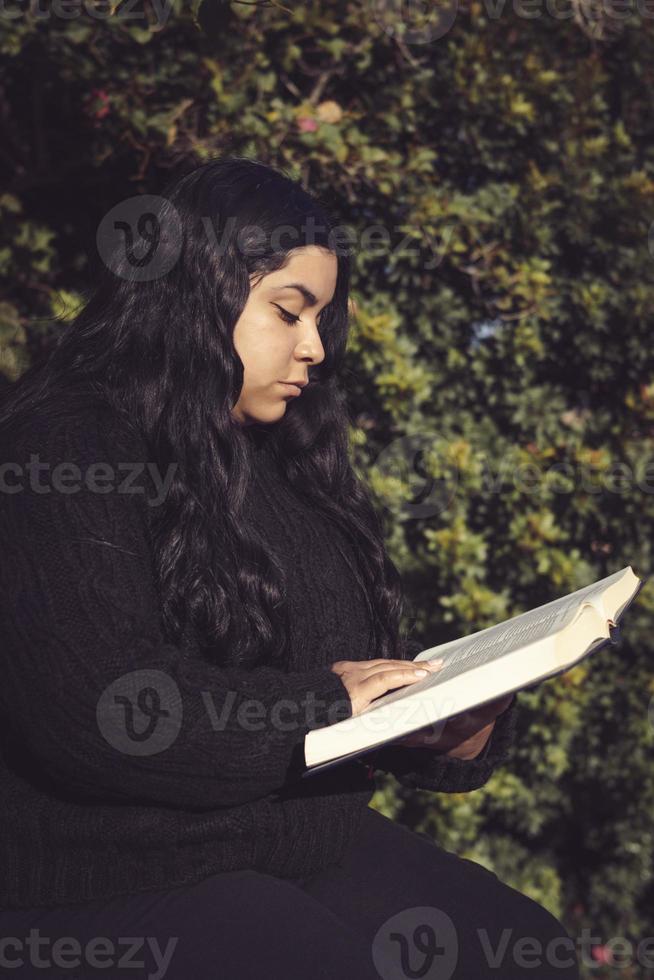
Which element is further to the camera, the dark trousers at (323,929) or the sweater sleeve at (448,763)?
the sweater sleeve at (448,763)

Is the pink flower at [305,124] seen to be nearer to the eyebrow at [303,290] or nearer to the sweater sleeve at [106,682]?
the eyebrow at [303,290]

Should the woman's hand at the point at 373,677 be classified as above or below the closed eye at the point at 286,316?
below

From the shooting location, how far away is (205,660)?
153cm

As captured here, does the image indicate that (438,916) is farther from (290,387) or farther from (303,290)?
(303,290)

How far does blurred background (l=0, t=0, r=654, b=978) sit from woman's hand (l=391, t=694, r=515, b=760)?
1390 millimetres

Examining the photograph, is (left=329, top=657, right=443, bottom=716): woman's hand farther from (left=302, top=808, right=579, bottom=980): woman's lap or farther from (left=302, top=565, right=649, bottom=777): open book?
(left=302, top=808, right=579, bottom=980): woman's lap

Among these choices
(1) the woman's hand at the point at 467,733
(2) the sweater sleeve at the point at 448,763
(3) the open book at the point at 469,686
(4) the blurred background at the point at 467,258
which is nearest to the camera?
(3) the open book at the point at 469,686

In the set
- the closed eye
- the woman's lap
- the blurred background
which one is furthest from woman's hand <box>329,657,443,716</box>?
the blurred background

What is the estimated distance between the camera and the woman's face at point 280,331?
5.53 ft

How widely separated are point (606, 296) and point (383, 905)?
7.77ft

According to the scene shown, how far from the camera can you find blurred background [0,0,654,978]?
120 inches

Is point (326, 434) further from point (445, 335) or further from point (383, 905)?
point (445, 335)

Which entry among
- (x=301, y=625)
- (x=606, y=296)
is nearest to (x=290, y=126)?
(x=606, y=296)

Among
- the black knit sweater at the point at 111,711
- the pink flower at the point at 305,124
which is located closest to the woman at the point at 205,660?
the black knit sweater at the point at 111,711
